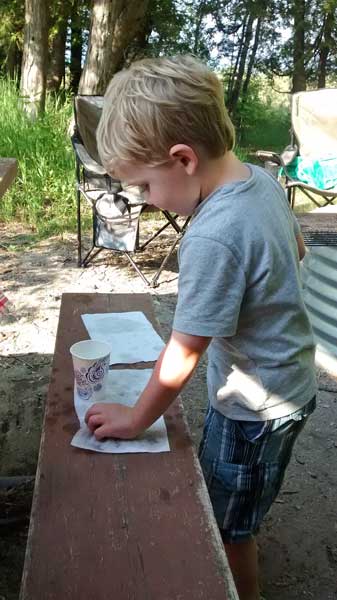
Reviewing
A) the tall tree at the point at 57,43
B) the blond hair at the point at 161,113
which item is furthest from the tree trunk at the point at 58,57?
the blond hair at the point at 161,113

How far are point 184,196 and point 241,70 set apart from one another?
1041cm

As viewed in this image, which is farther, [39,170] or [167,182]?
[39,170]

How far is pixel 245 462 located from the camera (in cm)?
121

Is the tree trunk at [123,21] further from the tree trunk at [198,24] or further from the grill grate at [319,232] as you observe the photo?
the grill grate at [319,232]

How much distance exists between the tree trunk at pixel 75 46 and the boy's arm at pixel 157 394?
30.0 ft

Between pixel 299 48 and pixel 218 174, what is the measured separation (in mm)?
10742

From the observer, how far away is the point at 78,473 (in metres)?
1.10

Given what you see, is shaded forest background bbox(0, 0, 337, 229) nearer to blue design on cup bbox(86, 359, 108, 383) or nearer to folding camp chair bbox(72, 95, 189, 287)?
folding camp chair bbox(72, 95, 189, 287)

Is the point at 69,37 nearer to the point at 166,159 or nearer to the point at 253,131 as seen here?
the point at 253,131

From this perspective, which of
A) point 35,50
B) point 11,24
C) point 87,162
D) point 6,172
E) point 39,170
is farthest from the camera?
point 11,24

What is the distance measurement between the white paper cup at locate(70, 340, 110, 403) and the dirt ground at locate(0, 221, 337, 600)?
0.69m

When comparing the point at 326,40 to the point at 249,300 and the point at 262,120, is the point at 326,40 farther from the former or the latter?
the point at 249,300

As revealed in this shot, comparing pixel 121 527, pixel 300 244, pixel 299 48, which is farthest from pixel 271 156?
pixel 299 48

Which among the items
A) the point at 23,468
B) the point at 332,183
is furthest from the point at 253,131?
the point at 23,468
